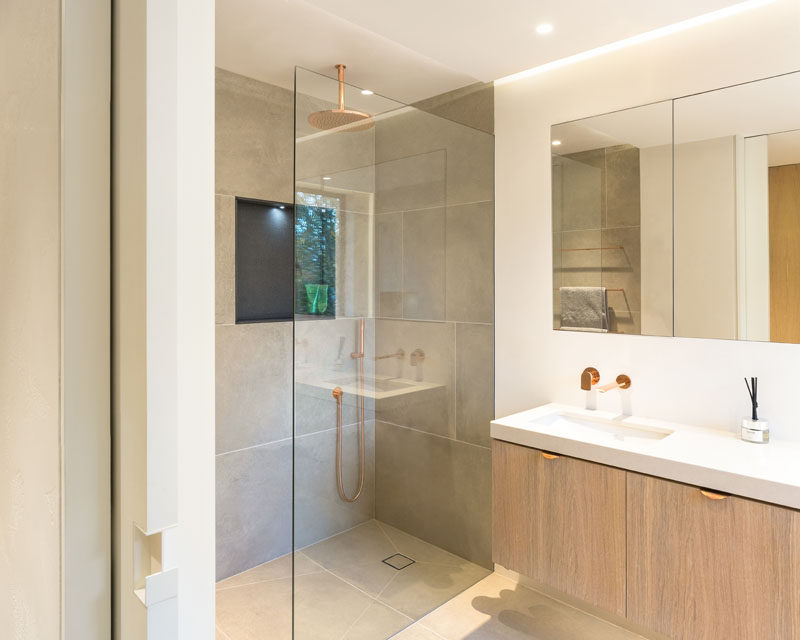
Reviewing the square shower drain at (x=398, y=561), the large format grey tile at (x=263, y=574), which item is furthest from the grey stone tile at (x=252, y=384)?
the square shower drain at (x=398, y=561)

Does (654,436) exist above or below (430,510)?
above

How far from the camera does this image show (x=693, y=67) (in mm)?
2076

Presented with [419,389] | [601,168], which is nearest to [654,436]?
[419,389]

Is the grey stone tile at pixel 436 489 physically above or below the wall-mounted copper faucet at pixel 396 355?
below

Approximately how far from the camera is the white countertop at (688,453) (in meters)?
1.55

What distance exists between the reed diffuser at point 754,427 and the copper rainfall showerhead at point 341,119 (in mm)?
1729

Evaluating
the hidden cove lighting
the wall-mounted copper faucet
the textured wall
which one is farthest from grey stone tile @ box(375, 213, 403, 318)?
the textured wall

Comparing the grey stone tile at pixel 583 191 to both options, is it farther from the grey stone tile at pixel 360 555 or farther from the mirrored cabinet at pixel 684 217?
the grey stone tile at pixel 360 555

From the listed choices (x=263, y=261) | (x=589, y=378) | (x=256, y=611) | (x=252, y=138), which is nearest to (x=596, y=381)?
(x=589, y=378)

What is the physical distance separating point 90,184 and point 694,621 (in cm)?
203

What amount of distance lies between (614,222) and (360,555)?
1.79 meters

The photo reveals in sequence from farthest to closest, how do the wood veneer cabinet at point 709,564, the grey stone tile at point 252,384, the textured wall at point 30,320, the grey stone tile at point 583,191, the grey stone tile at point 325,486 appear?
the grey stone tile at point 252,384, the grey stone tile at point 583,191, the grey stone tile at point 325,486, the wood veneer cabinet at point 709,564, the textured wall at point 30,320

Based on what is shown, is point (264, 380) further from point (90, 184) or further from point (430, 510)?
point (90, 184)

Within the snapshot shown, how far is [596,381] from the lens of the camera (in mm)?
2342
